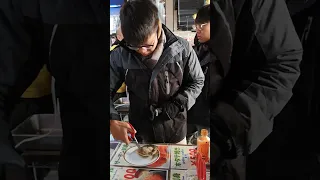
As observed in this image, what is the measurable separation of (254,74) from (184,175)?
0.40 m

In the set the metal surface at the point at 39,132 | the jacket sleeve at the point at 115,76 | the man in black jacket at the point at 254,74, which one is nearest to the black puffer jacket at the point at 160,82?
the jacket sleeve at the point at 115,76

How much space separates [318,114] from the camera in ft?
Answer: 3.13

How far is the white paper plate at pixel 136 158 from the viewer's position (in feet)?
3.12

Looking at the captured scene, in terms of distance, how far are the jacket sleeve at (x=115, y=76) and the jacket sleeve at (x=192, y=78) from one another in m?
0.21

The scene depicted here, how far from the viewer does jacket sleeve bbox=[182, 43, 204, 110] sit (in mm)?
913

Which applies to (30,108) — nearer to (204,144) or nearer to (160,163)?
(160,163)

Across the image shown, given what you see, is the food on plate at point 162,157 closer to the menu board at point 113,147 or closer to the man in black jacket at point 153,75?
the man in black jacket at point 153,75

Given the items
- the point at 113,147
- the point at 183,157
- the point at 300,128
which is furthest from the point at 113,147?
the point at 300,128

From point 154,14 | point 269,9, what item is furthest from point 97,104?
point 269,9

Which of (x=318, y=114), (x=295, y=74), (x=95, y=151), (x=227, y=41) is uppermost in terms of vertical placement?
(x=227, y=41)

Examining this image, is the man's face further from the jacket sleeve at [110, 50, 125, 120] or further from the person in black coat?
the jacket sleeve at [110, 50, 125, 120]

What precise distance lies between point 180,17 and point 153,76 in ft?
0.68

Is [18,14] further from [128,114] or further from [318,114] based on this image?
Result: [318,114]

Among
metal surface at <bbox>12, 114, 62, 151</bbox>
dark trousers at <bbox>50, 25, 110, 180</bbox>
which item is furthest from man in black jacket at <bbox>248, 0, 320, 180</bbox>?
metal surface at <bbox>12, 114, 62, 151</bbox>
